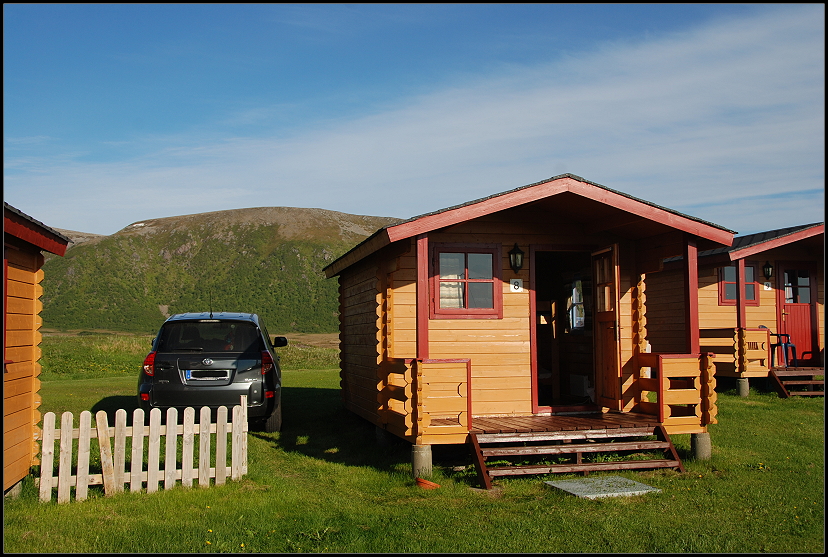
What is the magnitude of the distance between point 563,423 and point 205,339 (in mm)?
5159

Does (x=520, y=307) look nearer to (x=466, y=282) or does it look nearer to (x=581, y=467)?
(x=466, y=282)

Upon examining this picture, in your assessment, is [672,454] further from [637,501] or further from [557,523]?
[557,523]

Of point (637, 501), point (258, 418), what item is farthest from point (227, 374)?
point (637, 501)

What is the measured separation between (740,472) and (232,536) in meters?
5.77

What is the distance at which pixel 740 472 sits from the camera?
8.11 metres

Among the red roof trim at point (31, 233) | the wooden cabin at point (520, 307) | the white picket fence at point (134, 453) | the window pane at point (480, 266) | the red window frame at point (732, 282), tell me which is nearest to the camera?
the red roof trim at point (31, 233)

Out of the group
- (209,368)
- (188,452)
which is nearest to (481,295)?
(209,368)

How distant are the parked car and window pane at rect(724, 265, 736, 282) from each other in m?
11.3

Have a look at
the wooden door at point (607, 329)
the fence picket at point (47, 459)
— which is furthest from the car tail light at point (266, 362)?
the wooden door at point (607, 329)

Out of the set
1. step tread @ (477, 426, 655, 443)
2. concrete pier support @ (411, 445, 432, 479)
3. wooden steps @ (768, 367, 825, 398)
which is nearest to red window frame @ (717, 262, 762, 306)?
wooden steps @ (768, 367, 825, 398)

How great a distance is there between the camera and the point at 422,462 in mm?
7902

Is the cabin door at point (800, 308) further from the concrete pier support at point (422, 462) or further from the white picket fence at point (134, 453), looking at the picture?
the white picket fence at point (134, 453)

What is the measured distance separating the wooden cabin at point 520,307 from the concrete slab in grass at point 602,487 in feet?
2.81

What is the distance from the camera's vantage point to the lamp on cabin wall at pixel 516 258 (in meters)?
9.73
